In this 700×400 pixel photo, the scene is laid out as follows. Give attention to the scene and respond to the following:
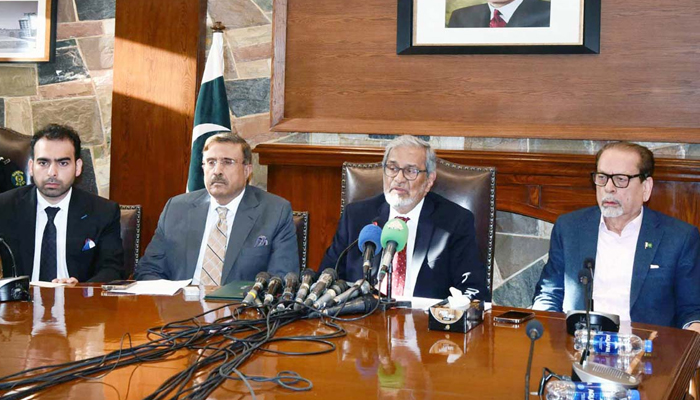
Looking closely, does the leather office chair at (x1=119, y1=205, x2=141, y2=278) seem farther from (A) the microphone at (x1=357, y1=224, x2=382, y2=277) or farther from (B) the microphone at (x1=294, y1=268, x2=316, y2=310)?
(A) the microphone at (x1=357, y1=224, x2=382, y2=277)

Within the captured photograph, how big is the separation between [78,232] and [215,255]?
2.03 ft

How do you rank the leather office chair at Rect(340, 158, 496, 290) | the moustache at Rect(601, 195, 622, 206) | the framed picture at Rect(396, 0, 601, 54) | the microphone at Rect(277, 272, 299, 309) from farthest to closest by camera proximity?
the framed picture at Rect(396, 0, 601, 54) → the leather office chair at Rect(340, 158, 496, 290) → the moustache at Rect(601, 195, 622, 206) → the microphone at Rect(277, 272, 299, 309)

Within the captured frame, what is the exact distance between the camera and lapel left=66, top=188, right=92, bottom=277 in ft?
11.9

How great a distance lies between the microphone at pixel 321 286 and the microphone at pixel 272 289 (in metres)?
0.11

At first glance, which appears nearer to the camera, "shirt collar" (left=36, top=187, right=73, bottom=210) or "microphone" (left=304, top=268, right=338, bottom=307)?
"microphone" (left=304, top=268, right=338, bottom=307)

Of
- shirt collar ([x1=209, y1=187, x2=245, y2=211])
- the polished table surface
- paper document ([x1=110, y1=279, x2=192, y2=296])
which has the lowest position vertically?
the polished table surface

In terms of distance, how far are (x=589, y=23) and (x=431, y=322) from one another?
257 cm

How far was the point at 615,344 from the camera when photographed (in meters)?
2.04

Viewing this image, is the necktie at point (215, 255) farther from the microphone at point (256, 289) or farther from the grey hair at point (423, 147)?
the microphone at point (256, 289)

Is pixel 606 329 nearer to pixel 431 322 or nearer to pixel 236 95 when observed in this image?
pixel 431 322

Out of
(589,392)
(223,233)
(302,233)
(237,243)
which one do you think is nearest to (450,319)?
(589,392)

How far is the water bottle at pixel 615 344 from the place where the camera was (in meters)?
2.04

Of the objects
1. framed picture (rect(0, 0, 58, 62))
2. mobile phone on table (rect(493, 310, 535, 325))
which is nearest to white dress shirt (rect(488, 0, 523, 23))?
mobile phone on table (rect(493, 310, 535, 325))

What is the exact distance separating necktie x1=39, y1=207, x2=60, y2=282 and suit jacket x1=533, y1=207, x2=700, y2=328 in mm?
2073
